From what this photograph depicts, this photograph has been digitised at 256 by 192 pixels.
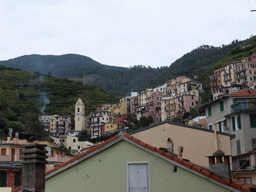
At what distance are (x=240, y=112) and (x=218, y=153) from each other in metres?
40.2

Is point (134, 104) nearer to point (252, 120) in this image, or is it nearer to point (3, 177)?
point (252, 120)

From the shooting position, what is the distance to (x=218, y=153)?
1234 cm

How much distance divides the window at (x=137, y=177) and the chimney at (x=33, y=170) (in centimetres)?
275

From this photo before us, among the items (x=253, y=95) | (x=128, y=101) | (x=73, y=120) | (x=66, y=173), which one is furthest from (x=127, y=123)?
(x=66, y=173)

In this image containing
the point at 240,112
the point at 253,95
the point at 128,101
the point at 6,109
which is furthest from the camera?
the point at 128,101

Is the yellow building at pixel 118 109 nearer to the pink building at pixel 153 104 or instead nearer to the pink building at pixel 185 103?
the pink building at pixel 153 104

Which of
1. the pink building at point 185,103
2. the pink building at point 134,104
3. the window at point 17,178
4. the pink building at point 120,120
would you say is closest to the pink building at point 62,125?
the pink building at point 120,120

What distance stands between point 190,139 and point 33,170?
13602mm

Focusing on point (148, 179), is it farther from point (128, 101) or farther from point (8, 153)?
point (128, 101)

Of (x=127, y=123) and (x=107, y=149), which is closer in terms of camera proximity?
(x=107, y=149)

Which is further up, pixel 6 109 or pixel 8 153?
pixel 6 109

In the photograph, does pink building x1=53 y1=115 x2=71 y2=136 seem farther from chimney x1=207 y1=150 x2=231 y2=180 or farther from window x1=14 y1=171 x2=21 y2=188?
chimney x1=207 y1=150 x2=231 y2=180

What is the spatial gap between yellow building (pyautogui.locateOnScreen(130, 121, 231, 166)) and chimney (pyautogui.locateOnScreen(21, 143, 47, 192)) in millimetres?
12805

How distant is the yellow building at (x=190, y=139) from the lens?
2236 cm
